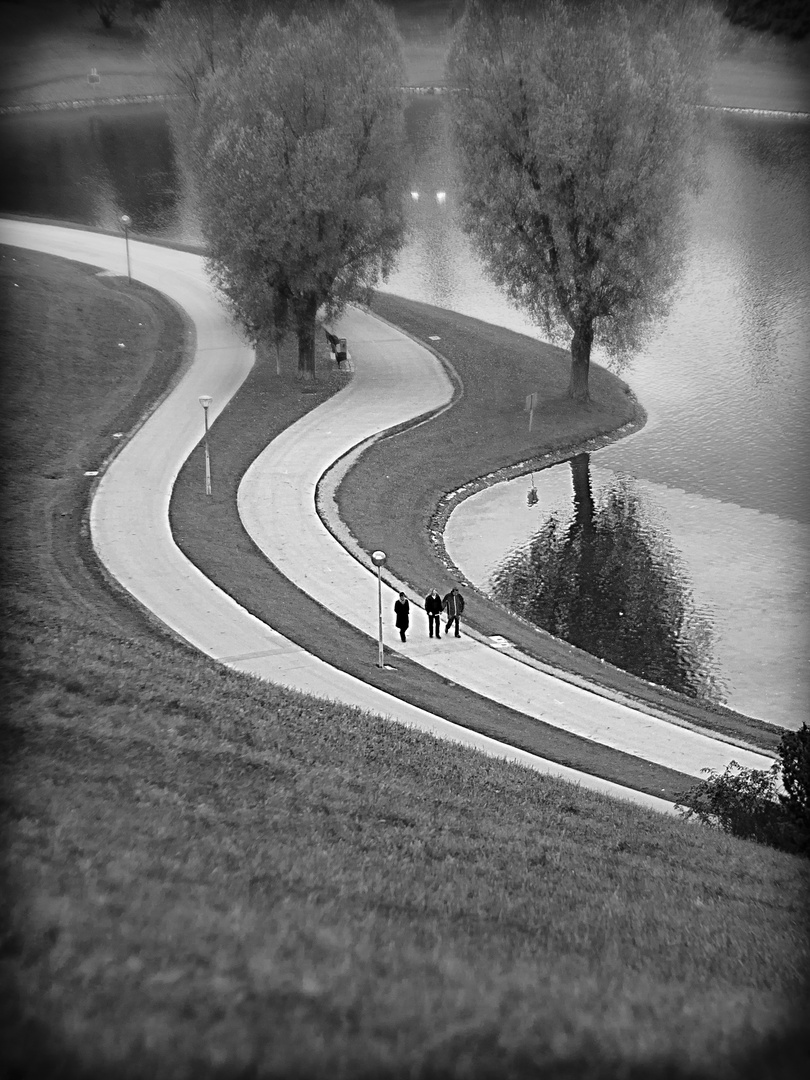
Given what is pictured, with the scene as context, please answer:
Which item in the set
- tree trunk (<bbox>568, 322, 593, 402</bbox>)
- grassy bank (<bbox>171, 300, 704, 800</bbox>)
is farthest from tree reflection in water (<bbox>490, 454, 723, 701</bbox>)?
tree trunk (<bbox>568, 322, 593, 402</bbox>)

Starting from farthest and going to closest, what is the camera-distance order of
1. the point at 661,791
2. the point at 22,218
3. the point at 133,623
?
the point at 22,218, the point at 133,623, the point at 661,791

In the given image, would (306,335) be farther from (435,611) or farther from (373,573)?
(435,611)

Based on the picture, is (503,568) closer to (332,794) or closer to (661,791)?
(661,791)

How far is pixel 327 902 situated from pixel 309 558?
64.1 feet

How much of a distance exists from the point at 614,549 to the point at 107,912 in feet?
84.6

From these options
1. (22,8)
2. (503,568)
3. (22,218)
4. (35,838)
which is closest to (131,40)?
(22,218)

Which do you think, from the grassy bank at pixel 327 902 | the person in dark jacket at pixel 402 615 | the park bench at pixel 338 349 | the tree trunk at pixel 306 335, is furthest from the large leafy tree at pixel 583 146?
the grassy bank at pixel 327 902

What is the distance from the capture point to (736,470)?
3669 cm

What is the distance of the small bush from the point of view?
13.4 metres

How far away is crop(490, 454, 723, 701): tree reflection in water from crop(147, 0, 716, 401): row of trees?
1002cm

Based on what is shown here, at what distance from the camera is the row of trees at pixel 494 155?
3847 cm

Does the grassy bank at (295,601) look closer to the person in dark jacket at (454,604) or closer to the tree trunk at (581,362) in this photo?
the person in dark jacket at (454,604)

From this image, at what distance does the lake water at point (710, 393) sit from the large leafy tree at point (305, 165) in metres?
8.60

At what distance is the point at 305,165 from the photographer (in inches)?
1515
